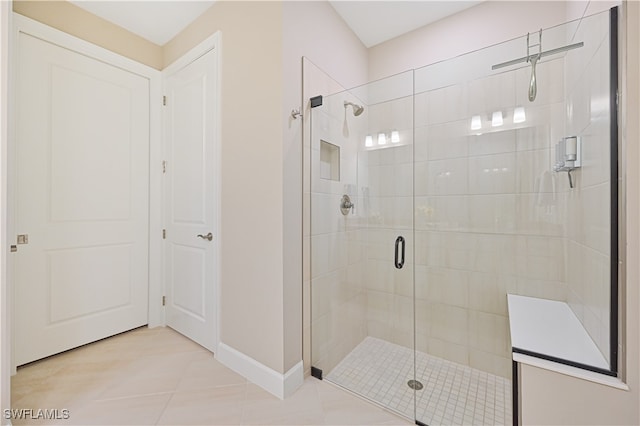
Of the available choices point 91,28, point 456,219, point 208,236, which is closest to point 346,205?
point 456,219

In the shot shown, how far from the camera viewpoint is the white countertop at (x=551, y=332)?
42.9 inches

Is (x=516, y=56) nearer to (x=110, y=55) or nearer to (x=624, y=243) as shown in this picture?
(x=624, y=243)

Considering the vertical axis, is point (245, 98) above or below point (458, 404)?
above

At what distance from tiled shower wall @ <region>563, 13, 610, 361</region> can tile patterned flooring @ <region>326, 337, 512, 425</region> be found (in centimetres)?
68

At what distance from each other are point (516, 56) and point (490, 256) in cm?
114

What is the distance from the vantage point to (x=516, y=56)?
1.54 metres

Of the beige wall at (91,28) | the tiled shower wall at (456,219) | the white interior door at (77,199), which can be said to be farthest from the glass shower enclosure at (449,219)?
the beige wall at (91,28)

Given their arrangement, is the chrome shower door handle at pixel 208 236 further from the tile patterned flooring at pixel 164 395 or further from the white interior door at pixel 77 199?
the tile patterned flooring at pixel 164 395

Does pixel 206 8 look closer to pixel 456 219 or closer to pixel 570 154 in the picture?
pixel 456 219

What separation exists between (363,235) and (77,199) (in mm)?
2148

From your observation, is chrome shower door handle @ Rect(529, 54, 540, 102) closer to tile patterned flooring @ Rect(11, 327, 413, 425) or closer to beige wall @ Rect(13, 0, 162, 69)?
tile patterned flooring @ Rect(11, 327, 413, 425)

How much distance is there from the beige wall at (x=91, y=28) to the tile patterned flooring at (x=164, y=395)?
7.79 ft

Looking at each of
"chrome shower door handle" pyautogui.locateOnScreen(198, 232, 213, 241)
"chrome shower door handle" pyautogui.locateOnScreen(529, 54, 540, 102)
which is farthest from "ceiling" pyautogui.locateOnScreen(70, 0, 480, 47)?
"chrome shower door handle" pyautogui.locateOnScreen(198, 232, 213, 241)

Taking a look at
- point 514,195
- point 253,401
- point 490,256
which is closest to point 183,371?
point 253,401
